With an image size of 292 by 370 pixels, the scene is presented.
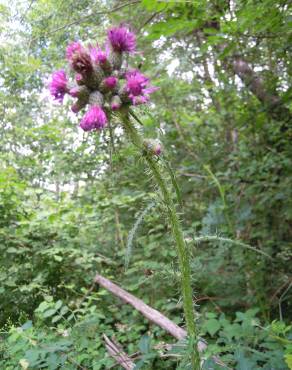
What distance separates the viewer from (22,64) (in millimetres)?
5129

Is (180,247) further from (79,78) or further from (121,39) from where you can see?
(121,39)

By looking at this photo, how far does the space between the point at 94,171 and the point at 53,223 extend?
6.38ft

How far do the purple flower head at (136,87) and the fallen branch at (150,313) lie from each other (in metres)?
1.06

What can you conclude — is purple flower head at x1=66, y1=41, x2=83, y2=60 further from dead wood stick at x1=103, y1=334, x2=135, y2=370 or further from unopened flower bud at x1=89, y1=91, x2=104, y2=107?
dead wood stick at x1=103, y1=334, x2=135, y2=370

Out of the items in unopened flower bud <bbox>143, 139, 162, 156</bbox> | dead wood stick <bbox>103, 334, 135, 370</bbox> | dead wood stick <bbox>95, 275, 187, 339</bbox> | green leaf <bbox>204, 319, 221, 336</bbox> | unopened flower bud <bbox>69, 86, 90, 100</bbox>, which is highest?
unopened flower bud <bbox>69, 86, 90, 100</bbox>

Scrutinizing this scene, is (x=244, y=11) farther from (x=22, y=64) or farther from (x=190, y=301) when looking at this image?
(x=22, y=64)

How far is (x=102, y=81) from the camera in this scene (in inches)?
56.7

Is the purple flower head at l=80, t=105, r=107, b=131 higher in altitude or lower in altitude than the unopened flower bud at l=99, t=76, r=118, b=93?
lower

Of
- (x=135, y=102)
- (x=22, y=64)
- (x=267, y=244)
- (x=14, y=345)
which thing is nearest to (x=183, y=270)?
(x=135, y=102)

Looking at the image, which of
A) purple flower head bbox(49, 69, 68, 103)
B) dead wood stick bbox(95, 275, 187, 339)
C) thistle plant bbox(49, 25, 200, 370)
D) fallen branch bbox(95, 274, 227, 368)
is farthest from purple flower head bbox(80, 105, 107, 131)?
dead wood stick bbox(95, 275, 187, 339)

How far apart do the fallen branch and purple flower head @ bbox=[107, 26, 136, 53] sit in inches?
50.0

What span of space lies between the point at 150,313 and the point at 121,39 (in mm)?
1757

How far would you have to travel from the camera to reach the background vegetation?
1.92 metres

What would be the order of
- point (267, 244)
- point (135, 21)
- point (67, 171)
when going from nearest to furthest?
point (267, 244)
point (135, 21)
point (67, 171)
